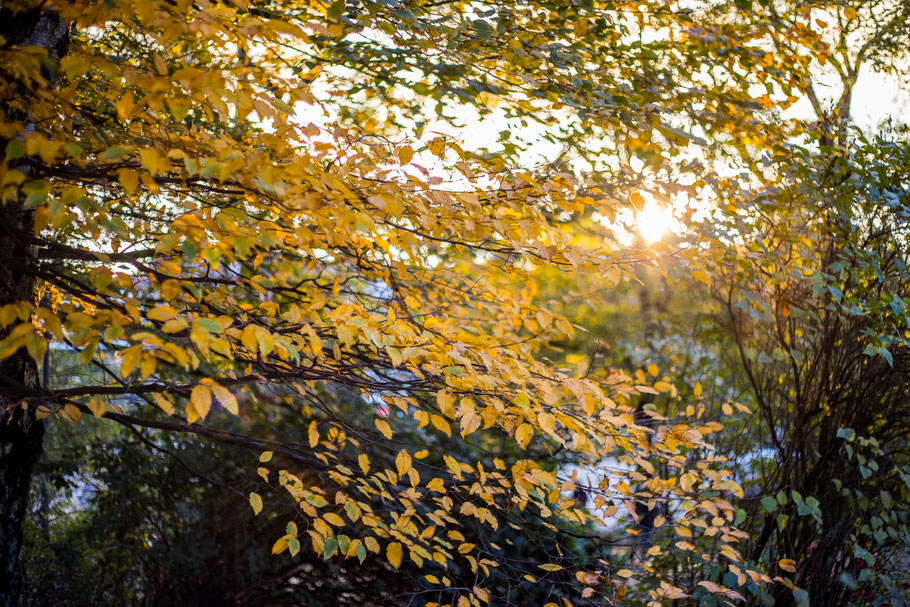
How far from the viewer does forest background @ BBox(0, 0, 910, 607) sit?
2172 millimetres

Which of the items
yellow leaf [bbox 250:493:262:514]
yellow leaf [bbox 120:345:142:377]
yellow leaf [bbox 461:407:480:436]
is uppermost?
yellow leaf [bbox 120:345:142:377]

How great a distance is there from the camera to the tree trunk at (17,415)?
2.72m

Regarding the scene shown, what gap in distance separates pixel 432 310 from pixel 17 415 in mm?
2304

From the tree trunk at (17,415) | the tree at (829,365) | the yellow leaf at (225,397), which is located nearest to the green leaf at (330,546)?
the yellow leaf at (225,397)

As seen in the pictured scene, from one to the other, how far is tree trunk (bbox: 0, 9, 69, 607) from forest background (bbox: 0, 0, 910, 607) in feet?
0.08

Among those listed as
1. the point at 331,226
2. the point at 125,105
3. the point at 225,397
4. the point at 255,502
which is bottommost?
the point at 255,502

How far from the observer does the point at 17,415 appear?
121 inches

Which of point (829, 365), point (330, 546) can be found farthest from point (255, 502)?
point (829, 365)

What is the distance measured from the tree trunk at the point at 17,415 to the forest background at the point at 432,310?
0.9 inches

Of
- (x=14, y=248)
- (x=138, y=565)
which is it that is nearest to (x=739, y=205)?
(x=14, y=248)

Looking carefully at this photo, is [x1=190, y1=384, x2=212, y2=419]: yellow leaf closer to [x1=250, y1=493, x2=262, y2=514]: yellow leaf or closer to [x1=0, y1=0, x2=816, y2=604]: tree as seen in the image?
[x1=0, y1=0, x2=816, y2=604]: tree

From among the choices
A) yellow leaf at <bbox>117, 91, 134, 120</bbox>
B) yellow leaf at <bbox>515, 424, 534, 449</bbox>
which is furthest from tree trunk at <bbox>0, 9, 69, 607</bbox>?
yellow leaf at <bbox>515, 424, 534, 449</bbox>

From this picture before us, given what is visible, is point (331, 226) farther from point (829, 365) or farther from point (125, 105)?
point (829, 365)

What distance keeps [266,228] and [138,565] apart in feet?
11.4
